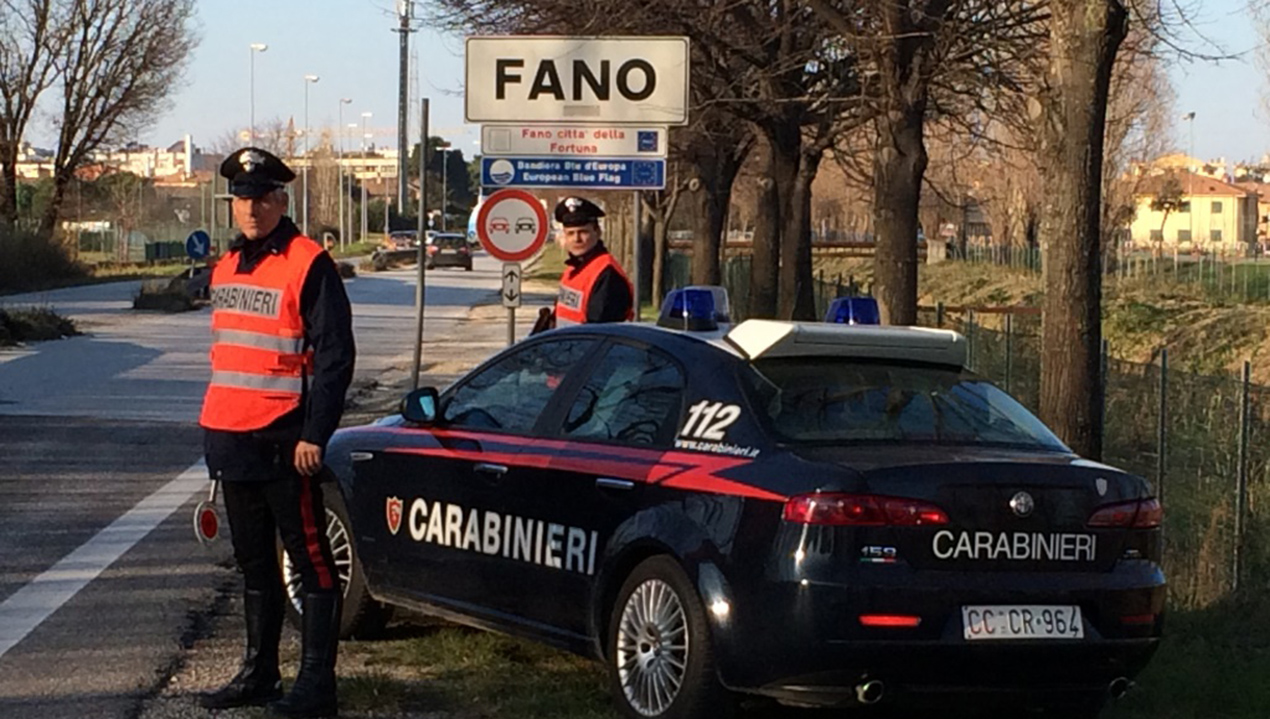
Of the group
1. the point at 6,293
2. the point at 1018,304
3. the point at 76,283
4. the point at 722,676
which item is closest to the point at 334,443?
the point at 722,676

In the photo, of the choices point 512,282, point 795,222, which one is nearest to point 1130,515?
point 512,282

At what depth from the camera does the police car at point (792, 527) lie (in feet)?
19.5

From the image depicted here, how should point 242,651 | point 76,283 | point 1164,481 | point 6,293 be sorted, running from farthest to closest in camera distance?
1. point 76,283
2. point 6,293
3. point 1164,481
4. point 242,651

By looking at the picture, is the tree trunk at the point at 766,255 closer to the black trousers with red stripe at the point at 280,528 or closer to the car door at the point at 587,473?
the car door at the point at 587,473

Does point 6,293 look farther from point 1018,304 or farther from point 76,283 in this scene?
point 1018,304

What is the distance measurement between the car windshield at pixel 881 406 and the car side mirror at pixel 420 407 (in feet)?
5.63

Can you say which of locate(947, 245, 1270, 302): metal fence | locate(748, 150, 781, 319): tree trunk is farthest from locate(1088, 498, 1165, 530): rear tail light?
locate(947, 245, 1270, 302): metal fence

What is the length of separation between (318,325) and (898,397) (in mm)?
2070

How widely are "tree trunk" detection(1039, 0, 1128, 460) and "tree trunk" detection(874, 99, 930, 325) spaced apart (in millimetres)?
5109

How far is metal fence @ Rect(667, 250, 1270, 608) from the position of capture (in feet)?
32.8

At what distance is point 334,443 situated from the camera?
8430 millimetres

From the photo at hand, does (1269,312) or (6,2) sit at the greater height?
(6,2)

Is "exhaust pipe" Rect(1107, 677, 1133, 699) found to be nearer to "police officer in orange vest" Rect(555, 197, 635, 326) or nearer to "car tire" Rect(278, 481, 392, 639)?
"car tire" Rect(278, 481, 392, 639)

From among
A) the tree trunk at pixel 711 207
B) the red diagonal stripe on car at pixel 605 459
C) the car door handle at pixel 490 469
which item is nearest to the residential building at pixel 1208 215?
the tree trunk at pixel 711 207
